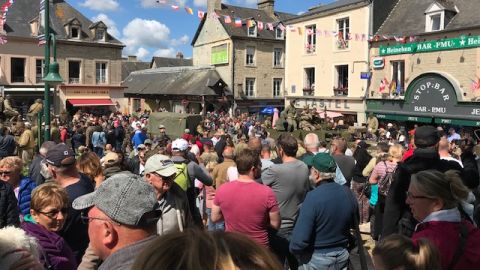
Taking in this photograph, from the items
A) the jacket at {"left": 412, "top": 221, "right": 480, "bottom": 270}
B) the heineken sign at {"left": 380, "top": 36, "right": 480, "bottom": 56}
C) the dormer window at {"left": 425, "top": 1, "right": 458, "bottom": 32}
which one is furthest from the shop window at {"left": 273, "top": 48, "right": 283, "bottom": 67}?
the jacket at {"left": 412, "top": 221, "right": 480, "bottom": 270}

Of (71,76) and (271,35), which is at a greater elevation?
(271,35)

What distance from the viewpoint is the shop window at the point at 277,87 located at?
4069 centimetres

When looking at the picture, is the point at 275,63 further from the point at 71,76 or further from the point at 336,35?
the point at 71,76

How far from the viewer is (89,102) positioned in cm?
3766

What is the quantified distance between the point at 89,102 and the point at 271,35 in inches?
646

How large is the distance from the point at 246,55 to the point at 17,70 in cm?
1798

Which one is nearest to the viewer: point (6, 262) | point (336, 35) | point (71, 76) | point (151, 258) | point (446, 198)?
point (151, 258)

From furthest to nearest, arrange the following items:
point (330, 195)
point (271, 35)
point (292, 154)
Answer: point (271, 35) < point (292, 154) < point (330, 195)

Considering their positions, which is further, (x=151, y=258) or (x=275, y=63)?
(x=275, y=63)

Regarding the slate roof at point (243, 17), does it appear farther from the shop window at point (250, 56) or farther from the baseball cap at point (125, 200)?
the baseball cap at point (125, 200)

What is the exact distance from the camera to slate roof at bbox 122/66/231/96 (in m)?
38.3

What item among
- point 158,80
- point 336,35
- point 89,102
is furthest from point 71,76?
point 336,35

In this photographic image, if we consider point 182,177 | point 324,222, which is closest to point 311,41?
point 182,177

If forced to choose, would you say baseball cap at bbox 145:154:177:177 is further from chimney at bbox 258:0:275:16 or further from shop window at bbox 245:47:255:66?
chimney at bbox 258:0:275:16
